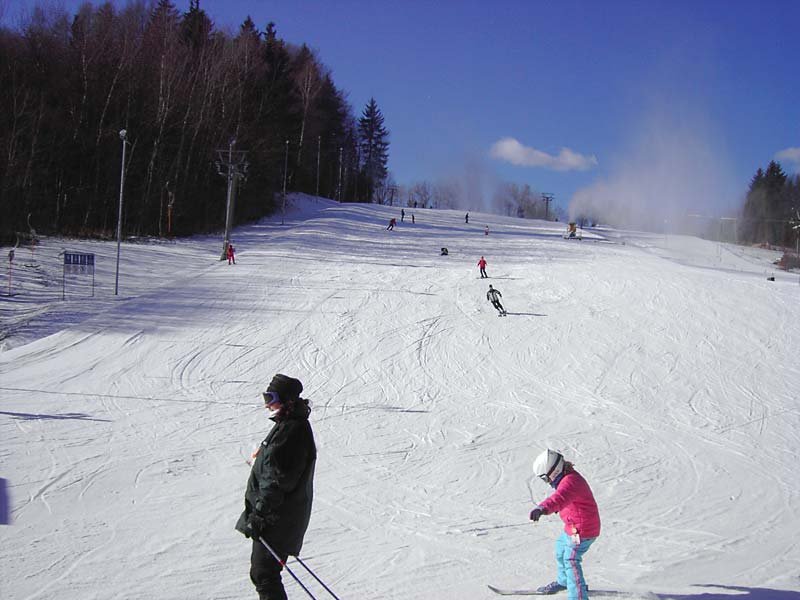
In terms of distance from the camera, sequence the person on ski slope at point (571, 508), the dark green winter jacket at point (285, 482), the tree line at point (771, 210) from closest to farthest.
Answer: the dark green winter jacket at point (285, 482), the person on ski slope at point (571, 508), the tree line at point (771, 210)

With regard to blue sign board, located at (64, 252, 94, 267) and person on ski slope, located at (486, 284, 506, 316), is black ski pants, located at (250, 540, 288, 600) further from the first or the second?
blue sign board, located at (64, 252, 94, 267)

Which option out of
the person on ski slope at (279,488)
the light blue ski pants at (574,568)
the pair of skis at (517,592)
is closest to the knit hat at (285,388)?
the person on ski slope at (279,488)

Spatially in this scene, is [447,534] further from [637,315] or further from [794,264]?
[794,264]

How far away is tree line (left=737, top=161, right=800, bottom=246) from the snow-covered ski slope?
39032 millimetres

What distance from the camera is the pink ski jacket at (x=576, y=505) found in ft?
14.7

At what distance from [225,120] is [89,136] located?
11.7 meters

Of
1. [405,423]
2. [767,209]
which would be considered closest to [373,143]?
[767,209]

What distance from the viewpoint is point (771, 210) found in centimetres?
6775

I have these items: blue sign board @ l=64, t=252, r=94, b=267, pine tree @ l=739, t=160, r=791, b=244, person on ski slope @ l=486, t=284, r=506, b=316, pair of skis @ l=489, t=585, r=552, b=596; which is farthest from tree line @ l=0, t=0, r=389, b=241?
pine tree @ l=739, t=160, r=791, b=244

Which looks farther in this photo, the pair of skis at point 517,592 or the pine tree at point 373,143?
the pine tree at point 373,143

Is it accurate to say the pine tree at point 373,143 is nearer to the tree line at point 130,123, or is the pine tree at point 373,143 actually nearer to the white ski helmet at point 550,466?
the tree line at point 130,123

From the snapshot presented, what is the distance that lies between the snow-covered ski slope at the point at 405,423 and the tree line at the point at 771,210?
3903 centimetres

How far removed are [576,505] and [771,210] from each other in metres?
76.2

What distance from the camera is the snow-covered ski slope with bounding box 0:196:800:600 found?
589 cm
